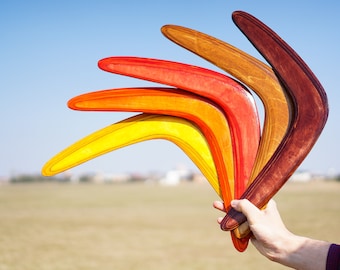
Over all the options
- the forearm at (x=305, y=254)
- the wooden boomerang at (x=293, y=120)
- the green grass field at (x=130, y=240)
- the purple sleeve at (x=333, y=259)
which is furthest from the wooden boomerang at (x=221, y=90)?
the green grass field at (x=130, y=240)

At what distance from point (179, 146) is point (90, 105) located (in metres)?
0.41

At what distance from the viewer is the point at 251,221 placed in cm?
167

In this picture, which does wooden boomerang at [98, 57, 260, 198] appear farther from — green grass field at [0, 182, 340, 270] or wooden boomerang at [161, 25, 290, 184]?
green grass field at [0, 182, 340, 270]

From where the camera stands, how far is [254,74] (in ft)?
6.11

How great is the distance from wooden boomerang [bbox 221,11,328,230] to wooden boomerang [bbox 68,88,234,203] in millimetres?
197

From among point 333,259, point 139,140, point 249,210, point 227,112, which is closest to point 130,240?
point 139,140

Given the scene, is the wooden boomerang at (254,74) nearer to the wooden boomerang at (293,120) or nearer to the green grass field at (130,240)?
the wooden boomerang at (293,120)

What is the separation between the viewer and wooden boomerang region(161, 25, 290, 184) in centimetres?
181

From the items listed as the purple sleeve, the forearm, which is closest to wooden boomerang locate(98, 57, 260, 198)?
the forearm

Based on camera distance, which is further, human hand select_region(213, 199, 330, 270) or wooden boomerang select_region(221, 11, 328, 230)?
wooden boomerang select_region(221, 11, 328, 230)

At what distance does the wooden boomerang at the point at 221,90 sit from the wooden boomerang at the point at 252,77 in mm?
39

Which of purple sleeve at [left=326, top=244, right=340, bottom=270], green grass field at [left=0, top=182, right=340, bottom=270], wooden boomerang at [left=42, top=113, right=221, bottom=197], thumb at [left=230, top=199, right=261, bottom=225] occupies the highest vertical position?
wooden boomerang at [left=42, top=113, right=221, bottom=197]

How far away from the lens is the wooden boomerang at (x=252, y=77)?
1805 mm

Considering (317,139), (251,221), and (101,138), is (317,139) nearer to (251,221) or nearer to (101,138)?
(251,221)
